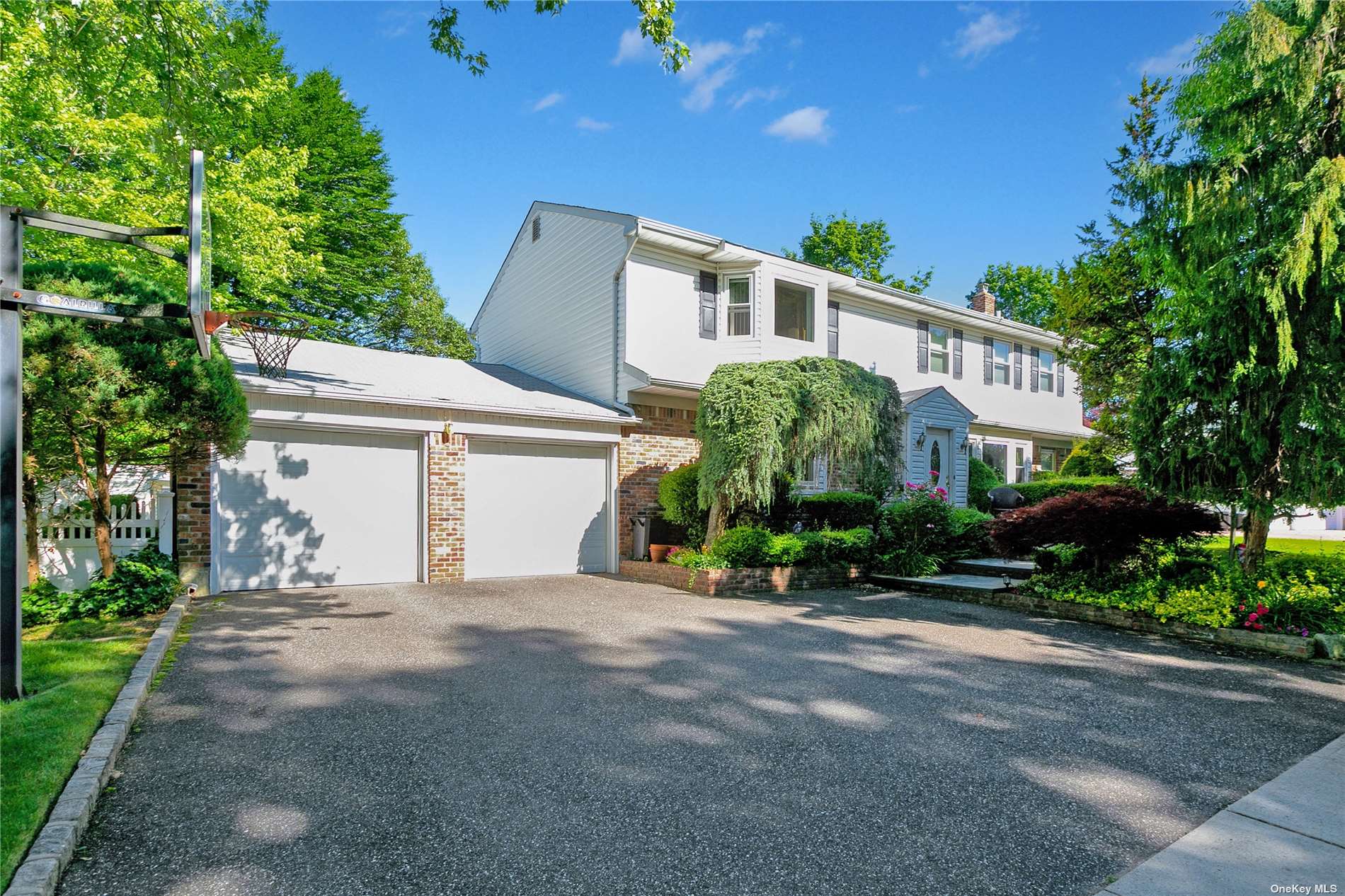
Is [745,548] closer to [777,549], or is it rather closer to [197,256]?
[777,549]

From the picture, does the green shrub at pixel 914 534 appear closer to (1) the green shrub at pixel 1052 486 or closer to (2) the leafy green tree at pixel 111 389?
(1) the green shrub at pixel 1052 486

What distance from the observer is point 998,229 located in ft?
46.9

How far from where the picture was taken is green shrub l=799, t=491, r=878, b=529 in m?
12.5

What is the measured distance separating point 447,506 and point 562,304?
6.08m

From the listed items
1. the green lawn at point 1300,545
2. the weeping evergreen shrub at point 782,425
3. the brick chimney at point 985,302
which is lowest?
the green lawn at point 1300,545

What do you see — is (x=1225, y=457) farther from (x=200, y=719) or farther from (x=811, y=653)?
Result: (x=200, y=719)

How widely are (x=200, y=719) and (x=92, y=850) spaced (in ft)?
5.60

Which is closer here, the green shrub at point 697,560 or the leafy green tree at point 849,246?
the green shrub at point 697,560

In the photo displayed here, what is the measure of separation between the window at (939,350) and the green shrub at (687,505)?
9.63 metres

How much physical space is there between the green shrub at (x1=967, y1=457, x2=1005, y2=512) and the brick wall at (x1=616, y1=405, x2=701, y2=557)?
848 centimetres

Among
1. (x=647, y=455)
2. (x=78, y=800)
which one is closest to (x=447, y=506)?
(x=647, y=455)

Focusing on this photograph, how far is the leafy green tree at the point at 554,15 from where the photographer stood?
19.8 ft

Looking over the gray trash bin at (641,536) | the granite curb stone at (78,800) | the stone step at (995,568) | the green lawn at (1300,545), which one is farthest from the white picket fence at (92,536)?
the green lawn at (1300,545)

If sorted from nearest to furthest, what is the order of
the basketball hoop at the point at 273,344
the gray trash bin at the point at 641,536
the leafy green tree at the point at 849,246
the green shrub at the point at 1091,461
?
the basketball hoop at the point at 273,344
the gray trash bin at the point at 641,536
the green shrub at the point at 1091,461
the leafy green tree at the point at 849,246
